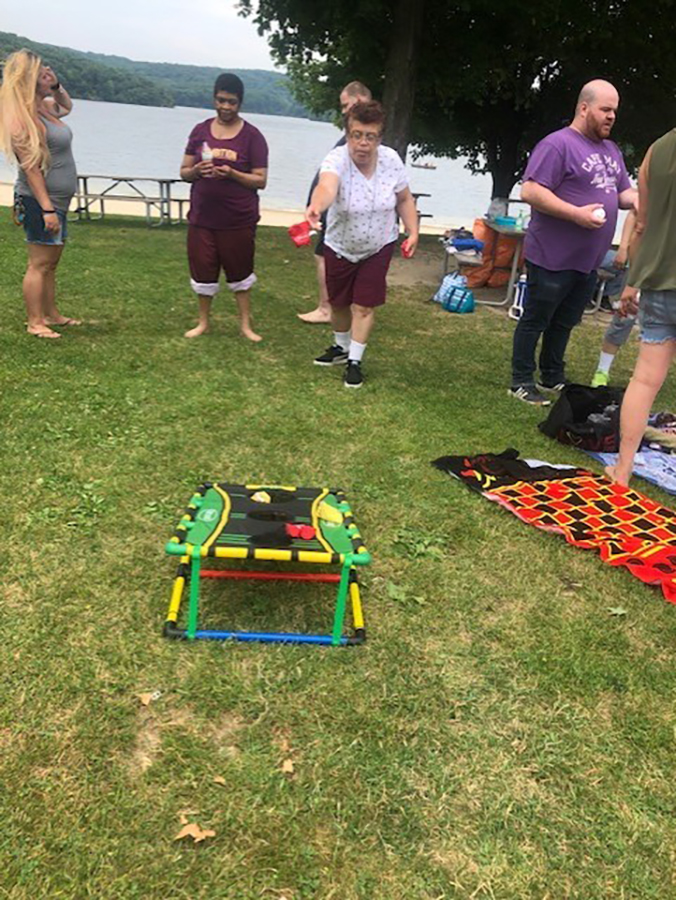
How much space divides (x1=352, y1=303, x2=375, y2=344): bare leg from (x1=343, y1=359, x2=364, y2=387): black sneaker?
0.18m

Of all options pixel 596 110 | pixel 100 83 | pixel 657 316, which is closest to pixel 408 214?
pixel 596 110

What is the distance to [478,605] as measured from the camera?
8.87 feet

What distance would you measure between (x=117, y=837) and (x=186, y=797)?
0.19m

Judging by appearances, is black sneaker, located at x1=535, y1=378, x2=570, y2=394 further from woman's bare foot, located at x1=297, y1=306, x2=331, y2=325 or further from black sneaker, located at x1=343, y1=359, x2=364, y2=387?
woman's bare foot, located at x1=297, y1=306, x2=331, y2=325

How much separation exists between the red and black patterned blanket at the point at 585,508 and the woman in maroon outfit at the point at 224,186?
2602mm

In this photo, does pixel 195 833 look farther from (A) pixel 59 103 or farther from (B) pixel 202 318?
(A) pixel 59 103

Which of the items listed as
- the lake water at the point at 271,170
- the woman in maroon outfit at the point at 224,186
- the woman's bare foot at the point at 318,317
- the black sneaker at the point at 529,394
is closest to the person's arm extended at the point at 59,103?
the woman in maroon outfit at the point at 224,186

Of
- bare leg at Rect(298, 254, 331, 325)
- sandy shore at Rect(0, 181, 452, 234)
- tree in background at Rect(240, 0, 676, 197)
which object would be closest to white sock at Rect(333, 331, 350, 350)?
bare leg at Rect(298, 254, 331, 325)

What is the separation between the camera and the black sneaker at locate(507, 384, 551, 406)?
500 centimetres

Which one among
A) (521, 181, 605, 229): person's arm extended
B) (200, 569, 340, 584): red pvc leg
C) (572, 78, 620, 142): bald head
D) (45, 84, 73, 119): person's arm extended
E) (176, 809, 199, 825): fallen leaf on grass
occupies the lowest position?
(176, 809, 199, 825): fallen leaf on grass

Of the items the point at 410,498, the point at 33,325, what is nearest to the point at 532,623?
the point at 410,498

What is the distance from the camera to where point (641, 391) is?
11.5ft

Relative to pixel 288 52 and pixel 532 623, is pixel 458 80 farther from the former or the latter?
pixel 532 623

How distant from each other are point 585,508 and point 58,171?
414 centimetres
